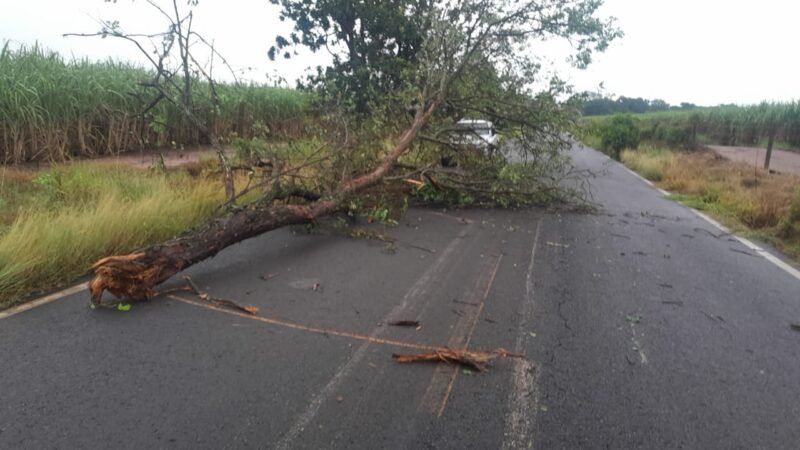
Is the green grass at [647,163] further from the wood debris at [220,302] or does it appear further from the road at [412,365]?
the wood debris at [220,302]

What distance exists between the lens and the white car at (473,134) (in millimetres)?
9977

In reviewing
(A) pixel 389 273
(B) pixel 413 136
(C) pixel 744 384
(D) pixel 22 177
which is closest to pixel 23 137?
(D) pixel 22 177

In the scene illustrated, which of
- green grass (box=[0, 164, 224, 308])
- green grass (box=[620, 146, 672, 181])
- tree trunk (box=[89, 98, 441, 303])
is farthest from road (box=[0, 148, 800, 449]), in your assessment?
green grass (box=[620, 146, 672, 181])

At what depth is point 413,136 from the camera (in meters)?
8.99

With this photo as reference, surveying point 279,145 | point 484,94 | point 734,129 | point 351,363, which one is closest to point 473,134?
point 484,94

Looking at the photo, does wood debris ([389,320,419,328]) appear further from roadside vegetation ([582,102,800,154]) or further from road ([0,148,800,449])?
roadside vegetation ([582,102,800,154])

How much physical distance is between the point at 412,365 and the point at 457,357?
0.31 meters

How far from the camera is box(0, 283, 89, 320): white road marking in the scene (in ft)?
13.1

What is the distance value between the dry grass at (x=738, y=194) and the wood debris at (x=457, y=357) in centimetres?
589

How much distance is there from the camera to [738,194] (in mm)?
11672

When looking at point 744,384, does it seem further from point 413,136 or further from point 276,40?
point 276,40

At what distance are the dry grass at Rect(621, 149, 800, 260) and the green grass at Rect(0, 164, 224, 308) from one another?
26.6ft

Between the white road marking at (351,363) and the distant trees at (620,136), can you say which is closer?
the white road marking at (351,363)

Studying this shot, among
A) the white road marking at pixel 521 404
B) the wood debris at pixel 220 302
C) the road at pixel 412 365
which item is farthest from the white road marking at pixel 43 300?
the white road marking at pixel 521 404
